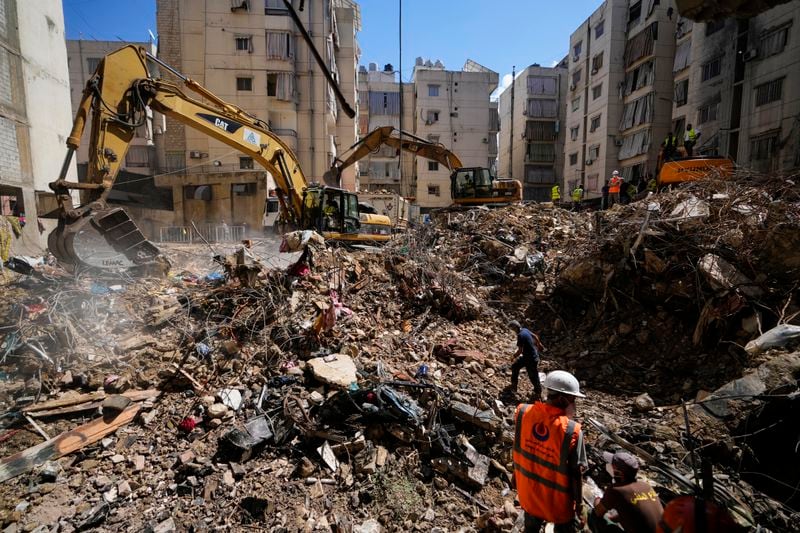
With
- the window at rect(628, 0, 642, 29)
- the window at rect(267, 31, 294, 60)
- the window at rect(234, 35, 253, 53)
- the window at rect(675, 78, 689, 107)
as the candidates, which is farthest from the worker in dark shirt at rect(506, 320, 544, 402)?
the window at rect(628, 0, 642, 29)

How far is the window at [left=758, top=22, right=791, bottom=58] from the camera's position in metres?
13.1

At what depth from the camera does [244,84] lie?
21391 millimetres

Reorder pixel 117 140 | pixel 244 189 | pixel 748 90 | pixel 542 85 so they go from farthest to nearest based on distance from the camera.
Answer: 1. pixel 542 85
2. pixel 244 189
3. pixel 748 90
4. pixel 117 140

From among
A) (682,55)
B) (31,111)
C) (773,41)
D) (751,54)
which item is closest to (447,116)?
(682,55)

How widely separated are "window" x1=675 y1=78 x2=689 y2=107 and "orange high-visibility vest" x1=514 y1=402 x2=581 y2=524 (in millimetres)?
22576

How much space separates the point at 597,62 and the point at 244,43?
22.1 metres

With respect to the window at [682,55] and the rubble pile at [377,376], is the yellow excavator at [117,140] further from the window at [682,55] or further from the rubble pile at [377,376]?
the window at [682,55]

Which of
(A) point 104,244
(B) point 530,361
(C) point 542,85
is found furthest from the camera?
(C) point 542,85

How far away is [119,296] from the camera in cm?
594

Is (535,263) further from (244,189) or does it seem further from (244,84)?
(244,84)

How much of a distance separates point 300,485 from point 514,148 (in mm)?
35928

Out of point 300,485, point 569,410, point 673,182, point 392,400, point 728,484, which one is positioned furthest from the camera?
point 673,182

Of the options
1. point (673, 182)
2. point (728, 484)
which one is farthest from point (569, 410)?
point (673, 182)

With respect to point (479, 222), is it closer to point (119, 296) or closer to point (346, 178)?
point (119, 296)
